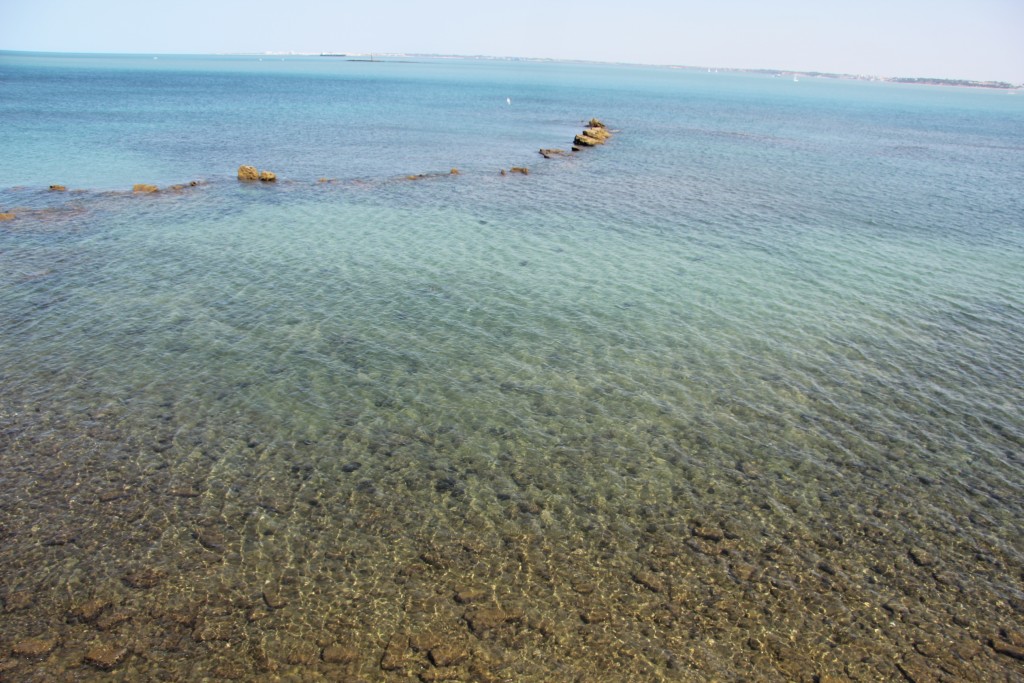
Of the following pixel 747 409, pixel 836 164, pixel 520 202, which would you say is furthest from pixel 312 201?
pixel 836 164

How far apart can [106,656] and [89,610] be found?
146 cm

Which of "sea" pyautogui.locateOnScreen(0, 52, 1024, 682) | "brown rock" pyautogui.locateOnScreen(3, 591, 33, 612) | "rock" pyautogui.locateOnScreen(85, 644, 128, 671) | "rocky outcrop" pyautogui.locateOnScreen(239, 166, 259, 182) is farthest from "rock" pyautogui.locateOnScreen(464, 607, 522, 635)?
"rocky outcrop" pyautogui.locateOnScreen(239, 166, 259, 182)

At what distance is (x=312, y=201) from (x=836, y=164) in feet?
200

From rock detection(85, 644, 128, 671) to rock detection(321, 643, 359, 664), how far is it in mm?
3825

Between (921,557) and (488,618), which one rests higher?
(921,557)

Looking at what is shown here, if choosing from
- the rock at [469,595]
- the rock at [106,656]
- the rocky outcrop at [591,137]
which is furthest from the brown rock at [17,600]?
the rocky outcrop at [591,137]

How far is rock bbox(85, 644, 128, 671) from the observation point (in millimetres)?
11438

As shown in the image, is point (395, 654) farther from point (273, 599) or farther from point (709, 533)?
point (709, 533)

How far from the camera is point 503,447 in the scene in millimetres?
18469

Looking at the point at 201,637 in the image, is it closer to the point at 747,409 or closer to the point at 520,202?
the point at 747,409

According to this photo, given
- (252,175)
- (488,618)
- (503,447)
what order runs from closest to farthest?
(488,618), (503,447), (252,175)

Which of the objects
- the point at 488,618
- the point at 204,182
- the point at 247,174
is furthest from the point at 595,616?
the point at 204,182

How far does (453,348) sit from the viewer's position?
24344mm

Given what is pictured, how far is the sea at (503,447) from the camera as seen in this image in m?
12.5
